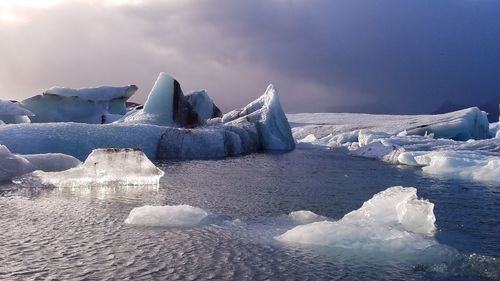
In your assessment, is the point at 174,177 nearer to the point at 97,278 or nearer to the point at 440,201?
the point at 440,201

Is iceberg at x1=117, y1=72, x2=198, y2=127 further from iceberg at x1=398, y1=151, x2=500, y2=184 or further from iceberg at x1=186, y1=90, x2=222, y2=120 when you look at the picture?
iceberg at x1=398, y1=151, x2=500, y2=184

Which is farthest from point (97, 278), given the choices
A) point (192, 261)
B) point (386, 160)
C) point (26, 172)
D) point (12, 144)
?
point (386, 160)

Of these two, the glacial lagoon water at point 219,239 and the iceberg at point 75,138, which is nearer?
the glacial lagoon water at point 219,239

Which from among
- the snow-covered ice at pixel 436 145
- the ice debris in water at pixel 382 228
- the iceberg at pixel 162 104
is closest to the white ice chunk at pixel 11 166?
the ice debris in water at pixel 382 228

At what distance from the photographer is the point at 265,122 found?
2642 centimetres

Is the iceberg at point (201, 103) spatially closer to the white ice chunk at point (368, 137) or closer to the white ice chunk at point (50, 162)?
the white ice chunk at point (368, 137)

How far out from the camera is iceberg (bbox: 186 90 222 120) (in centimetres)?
2916

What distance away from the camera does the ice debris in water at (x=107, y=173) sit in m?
10.7

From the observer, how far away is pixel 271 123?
2702 centimetres

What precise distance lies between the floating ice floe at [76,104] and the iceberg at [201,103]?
197 inches

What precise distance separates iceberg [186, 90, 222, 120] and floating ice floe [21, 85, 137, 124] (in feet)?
16.4

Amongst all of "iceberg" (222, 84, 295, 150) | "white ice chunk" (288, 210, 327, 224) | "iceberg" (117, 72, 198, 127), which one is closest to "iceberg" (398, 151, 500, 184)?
"white ice chunk" (288, 210, 327, 224)

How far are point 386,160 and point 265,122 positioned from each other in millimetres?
7504

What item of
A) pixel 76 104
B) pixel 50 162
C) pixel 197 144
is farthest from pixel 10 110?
pixel 50 162
